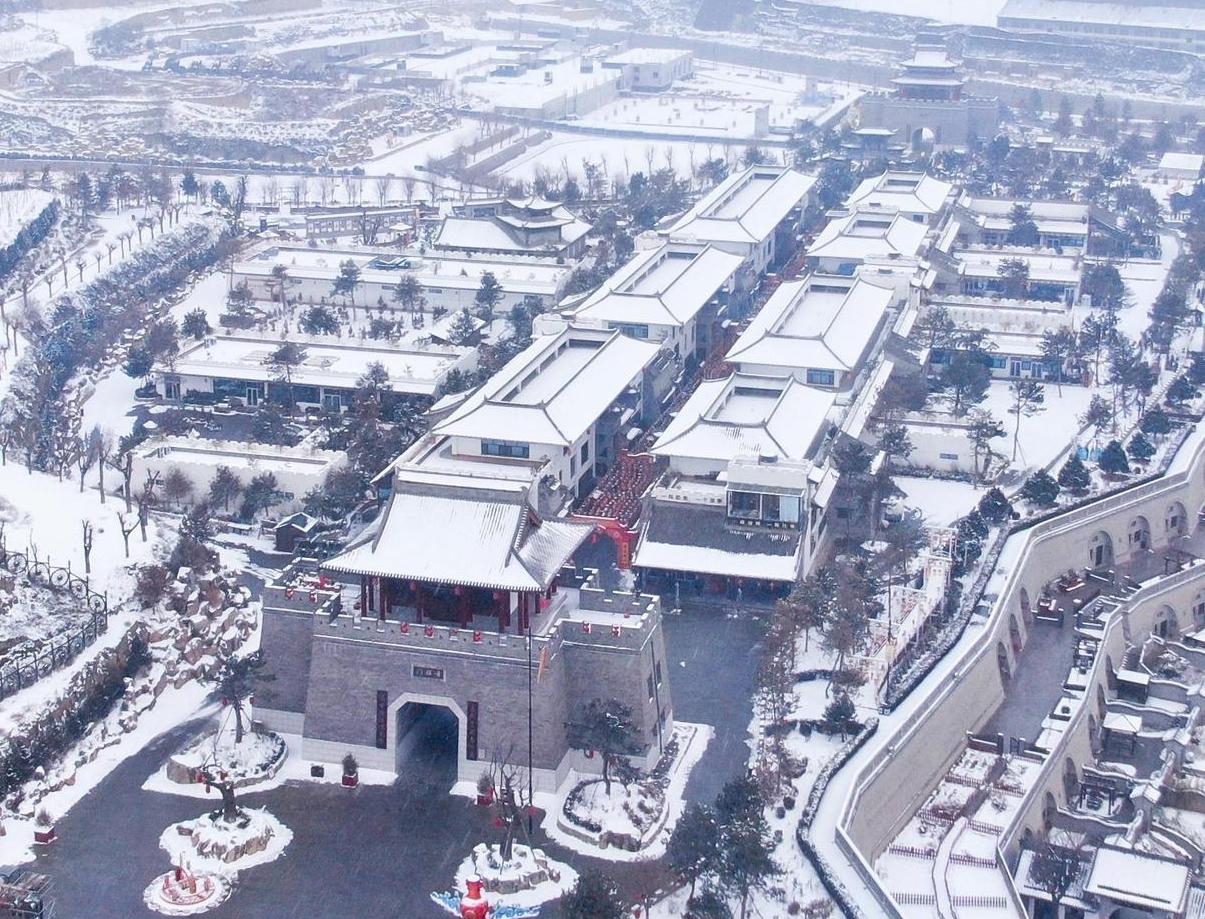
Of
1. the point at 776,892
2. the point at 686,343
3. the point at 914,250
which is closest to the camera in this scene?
the point at 776,892

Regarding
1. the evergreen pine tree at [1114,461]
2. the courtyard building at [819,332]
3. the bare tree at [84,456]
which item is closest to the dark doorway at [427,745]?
the bare tree at [84,456]

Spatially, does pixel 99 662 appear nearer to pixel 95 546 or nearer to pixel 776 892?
pixel 95 546

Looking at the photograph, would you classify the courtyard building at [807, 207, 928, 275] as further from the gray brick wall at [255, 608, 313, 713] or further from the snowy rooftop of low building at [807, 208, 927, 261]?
the gray brick wall at [255, 608, 313, 713]

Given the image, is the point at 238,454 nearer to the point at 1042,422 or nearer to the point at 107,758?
the point at 107,758

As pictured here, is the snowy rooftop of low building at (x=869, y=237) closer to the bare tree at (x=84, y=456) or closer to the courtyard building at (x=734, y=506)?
the courtyard building at (x=734, y=506)

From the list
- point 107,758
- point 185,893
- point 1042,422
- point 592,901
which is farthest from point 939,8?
point 592,901

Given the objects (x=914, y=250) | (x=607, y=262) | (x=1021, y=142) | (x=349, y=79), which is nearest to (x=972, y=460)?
(x=914, y=250)
